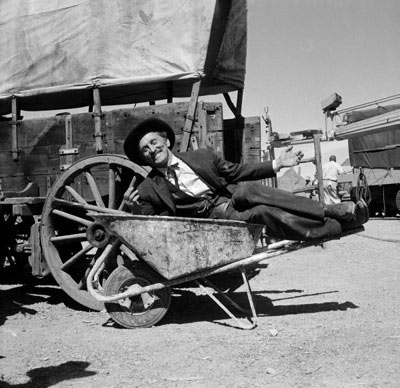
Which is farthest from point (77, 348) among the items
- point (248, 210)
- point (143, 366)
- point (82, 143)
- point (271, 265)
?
point (271, 265)

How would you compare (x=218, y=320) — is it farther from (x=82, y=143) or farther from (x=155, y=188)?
(x=82, y=143)

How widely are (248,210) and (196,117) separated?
4.06ft

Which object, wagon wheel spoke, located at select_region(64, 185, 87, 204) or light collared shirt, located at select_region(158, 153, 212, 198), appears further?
wagon wheel spoke, located at select_region(64, 185, 87, 204)

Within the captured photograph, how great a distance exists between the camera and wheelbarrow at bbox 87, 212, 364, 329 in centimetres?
340

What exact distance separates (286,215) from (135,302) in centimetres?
137

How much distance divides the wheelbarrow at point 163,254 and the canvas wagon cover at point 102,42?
1693 millimetres

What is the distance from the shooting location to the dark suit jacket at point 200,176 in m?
3.66

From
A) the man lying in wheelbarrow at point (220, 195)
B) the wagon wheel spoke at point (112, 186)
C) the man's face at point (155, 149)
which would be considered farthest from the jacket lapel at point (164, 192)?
the wagon wheel spoke at point (112, 186)

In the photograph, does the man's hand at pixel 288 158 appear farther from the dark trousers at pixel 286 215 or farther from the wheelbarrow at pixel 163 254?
the wheelbarrow at pixel 163 254

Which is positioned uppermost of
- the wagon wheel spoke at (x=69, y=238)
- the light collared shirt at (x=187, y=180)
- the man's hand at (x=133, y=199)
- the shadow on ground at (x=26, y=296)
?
the light collared shirt at (x=187, y=180)

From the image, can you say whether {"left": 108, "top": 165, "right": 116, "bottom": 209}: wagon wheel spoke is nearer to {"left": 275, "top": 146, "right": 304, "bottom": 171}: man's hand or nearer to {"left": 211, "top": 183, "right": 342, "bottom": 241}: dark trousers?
{"left": 211, "top": 183, "right": 342, "bottom": 241}: dark trousers

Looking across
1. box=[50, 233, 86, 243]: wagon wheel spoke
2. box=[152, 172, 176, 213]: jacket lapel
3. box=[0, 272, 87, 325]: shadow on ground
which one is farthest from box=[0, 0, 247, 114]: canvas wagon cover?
box=[0, 272, 87, 325]: shadow on ground

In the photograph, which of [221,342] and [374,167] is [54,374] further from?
[374,167]

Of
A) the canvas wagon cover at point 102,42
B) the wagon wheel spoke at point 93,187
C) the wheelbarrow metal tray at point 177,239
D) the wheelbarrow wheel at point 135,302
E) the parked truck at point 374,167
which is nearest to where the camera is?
the wheelbarrow metal tray at point 177,239
